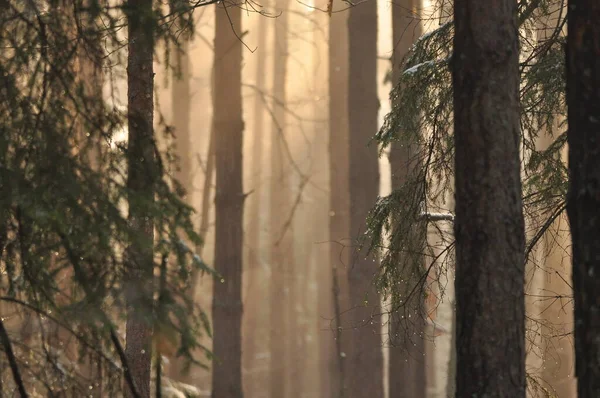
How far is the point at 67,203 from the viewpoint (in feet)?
13.3

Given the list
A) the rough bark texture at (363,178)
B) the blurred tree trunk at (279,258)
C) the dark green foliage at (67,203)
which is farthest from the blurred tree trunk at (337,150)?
the dark green foliage at (67,203)

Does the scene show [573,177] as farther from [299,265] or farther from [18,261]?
[299,265]

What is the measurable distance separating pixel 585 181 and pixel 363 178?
10.2 m

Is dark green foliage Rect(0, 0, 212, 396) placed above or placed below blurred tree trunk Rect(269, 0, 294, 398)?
below

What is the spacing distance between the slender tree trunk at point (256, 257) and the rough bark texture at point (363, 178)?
13.7 metres

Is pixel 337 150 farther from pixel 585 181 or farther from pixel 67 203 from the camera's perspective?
pixel 67 203

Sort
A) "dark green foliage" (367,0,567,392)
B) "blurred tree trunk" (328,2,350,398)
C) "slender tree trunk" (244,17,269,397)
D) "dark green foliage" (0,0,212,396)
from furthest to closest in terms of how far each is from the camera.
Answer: "slender tree trunk" (244,17,269,397) < "blurred tree trunk" (328,2,350,398) < "dark green foliage" (367,0,567,392) < "dark green foliage" (0,0,212,396)

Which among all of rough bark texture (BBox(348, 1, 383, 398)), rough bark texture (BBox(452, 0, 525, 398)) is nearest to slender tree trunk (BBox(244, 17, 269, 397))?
rough bark texture (BBox(348, 1, 383, 398))

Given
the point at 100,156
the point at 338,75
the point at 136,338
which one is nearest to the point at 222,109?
the point at 136,338

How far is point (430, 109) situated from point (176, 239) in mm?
4124

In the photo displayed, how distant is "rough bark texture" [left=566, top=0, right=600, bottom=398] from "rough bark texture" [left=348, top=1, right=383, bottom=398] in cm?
940

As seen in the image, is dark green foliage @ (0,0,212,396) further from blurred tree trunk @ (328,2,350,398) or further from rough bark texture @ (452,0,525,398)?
blurred tree trunk @ (328,2,350,398)

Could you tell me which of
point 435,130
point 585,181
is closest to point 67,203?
point 585,181

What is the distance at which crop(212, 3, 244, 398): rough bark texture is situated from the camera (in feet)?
46.1
